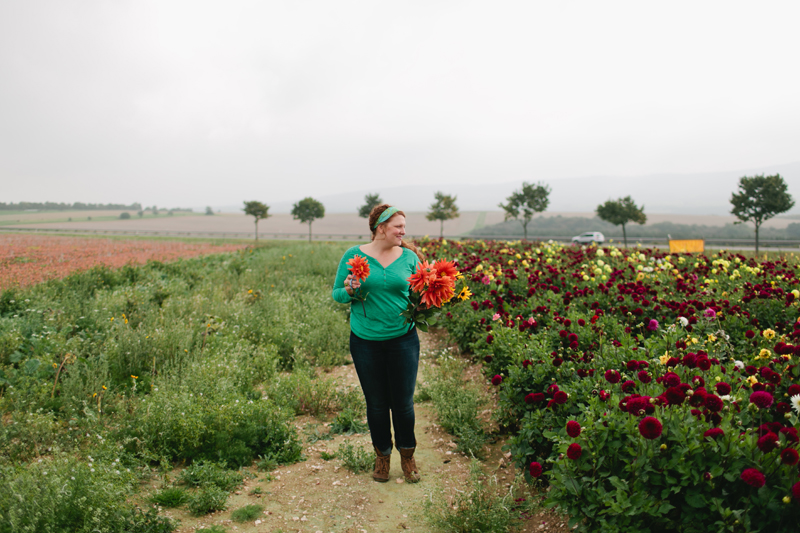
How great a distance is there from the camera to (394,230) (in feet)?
10.8

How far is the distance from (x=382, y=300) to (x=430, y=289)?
0.42 meters

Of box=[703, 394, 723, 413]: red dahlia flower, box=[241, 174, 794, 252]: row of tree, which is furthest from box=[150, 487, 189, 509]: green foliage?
box=[241, 174, 794, 252]: row of tree

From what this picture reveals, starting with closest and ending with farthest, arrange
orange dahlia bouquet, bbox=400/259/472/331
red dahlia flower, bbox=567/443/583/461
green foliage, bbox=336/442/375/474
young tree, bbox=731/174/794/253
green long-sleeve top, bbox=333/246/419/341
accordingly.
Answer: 1. red dahlia flower, bbox=567/443/583/461
2. orange dahlia bouquet, bbox=400/259/472/331
3. green long-sleeve top, bbox=333/246/419/341
4. green foliage, bbox=336/442/375/474
5. young tree, bbox=731/174/794/253

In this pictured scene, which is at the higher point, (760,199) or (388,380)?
(760,199)

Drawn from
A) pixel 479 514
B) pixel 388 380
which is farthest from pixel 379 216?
pixel 479 514

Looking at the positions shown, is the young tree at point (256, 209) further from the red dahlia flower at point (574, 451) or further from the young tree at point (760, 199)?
the red dahlia flower at point (574, 451)

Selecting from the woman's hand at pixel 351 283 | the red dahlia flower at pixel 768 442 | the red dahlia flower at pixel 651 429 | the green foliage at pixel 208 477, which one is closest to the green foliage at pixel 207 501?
the green foliage at pixel 208 477

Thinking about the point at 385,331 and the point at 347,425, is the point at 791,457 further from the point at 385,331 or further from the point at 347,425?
the point at 347,425

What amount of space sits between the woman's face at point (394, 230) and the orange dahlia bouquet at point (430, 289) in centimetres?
28

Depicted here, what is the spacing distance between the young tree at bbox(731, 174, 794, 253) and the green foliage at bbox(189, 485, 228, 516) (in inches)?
1400

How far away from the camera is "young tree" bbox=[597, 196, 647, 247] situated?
36656 millimetres

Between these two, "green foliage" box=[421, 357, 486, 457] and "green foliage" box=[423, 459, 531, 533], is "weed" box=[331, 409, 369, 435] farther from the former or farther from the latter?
"green foliage" box=[423, 459, 531, 533]

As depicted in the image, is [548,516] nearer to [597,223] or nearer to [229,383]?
[229,383]

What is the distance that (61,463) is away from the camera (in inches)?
113
